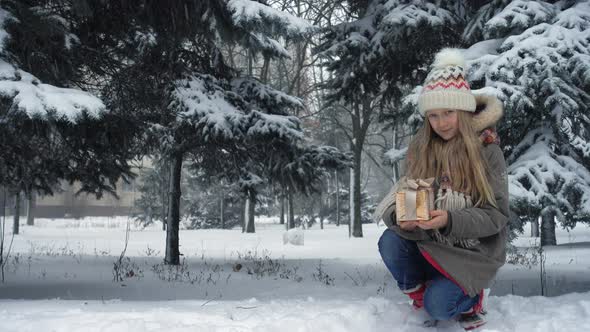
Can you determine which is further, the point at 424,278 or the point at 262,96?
the point at 262,96

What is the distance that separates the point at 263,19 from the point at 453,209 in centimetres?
349

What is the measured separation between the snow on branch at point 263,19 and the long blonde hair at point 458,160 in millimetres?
2743

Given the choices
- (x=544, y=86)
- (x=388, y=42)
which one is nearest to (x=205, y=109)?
(x=388, y=42)

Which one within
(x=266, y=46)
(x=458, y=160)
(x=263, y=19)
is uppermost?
(x=266, y=46)

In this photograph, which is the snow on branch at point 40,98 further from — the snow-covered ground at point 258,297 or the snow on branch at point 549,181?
the snow on branch at point 549,181

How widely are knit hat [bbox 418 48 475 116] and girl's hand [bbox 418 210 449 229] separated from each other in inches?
26.4

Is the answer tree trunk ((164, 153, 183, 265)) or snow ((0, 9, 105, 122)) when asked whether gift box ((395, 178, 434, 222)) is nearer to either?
snow ((0, 9, 105, 122))

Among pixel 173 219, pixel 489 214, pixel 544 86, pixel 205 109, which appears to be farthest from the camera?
pixel 173 219

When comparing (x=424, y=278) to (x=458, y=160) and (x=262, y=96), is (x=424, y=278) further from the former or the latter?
(x=262, y=96)

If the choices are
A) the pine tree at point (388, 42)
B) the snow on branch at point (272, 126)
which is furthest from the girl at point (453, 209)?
the snow on branch at point (272, 126)

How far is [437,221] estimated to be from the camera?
261 centimetres

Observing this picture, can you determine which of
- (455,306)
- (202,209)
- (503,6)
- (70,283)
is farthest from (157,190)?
(455,306)

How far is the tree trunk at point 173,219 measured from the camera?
9.13 metres

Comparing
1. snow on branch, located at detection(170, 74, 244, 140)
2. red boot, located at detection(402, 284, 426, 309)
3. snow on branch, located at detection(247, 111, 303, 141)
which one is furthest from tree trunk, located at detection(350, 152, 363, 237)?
red boot, located at detection(402, 284, 426, 309)
